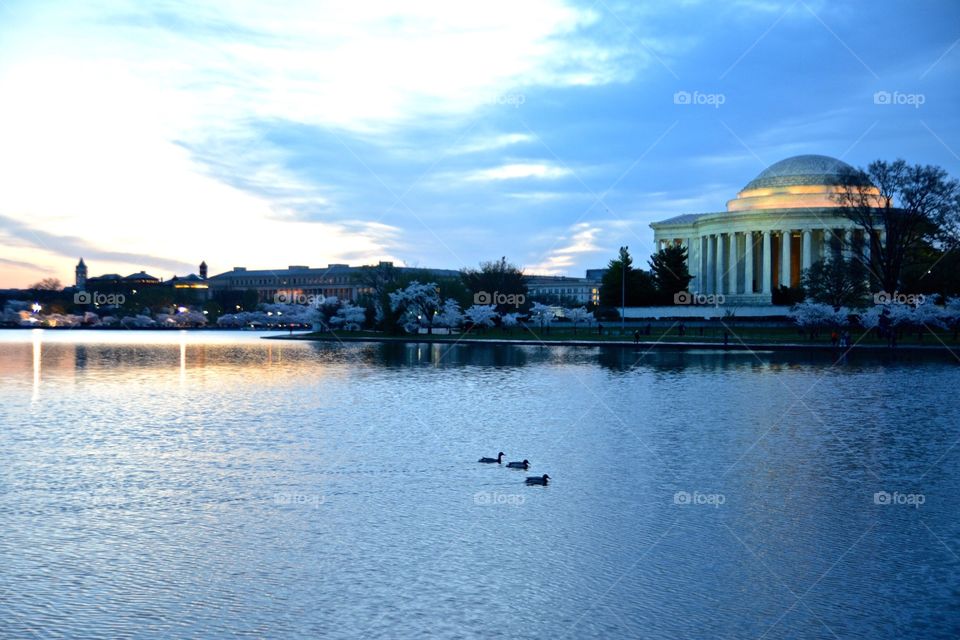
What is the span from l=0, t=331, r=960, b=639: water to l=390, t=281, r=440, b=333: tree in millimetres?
56170

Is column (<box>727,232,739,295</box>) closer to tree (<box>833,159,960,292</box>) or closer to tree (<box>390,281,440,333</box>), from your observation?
tree (<box>833,159,960,292</box>)

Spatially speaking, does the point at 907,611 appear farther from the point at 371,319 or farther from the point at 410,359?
the point at 371,319

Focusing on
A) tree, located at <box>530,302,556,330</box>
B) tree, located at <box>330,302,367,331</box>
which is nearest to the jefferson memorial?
tree, located at <box>530,302,556,330</box>

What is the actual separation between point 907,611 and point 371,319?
84.9 metres

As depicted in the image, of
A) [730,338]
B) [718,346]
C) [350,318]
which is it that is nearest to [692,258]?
[730,338]

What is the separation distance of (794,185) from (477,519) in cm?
8630

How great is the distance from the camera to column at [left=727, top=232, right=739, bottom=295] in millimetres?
95062

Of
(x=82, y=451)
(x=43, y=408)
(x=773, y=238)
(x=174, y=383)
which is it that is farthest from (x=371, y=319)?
(x=82, y=451)

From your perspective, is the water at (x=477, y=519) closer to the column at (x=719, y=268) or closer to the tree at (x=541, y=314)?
the tree at (x=541, y=314)

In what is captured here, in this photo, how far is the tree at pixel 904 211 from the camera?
221ft

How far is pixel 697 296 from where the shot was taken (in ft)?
291

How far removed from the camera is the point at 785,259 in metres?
90.9

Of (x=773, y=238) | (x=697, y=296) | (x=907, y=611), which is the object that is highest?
(x=773, y=238)

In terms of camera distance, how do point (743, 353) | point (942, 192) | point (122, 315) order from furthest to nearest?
point (122, 315) < point (942, 192) < point (743, 353)
